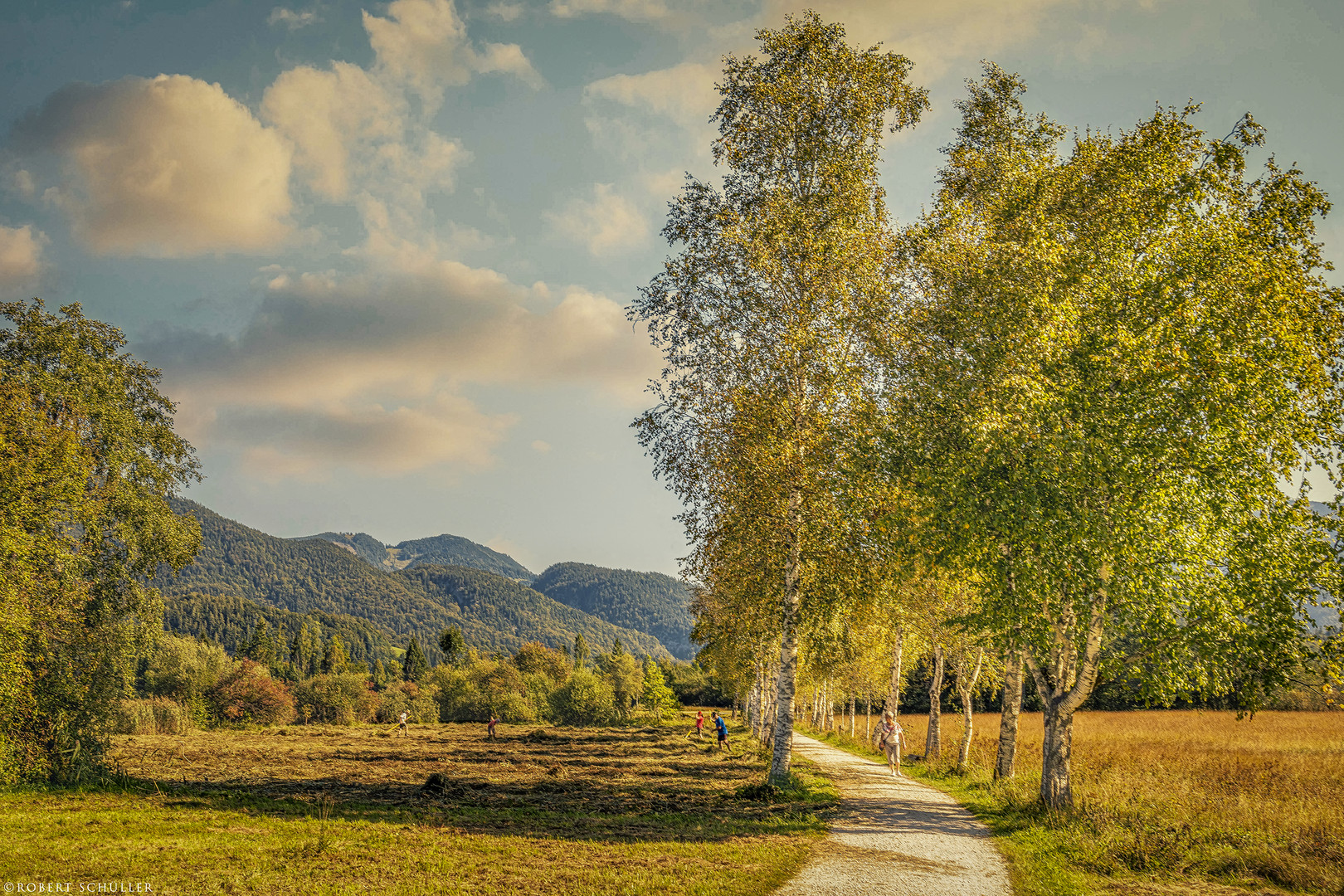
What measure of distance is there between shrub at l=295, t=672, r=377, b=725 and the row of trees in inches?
3217

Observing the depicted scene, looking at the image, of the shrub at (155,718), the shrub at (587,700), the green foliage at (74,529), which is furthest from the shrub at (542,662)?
the green foliage at (74,529)

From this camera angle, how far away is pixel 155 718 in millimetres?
56875

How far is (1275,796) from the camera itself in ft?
61.8

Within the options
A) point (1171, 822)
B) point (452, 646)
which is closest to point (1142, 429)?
point (1171, 822)

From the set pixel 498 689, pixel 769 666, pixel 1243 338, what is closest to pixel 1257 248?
pixel 1243 338

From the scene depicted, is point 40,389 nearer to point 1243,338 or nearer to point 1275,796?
point 1243,338

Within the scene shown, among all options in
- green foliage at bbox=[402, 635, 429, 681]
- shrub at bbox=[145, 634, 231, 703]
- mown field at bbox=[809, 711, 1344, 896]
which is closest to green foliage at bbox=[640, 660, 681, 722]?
shrub at bbox=[145, 634, 231, 703]

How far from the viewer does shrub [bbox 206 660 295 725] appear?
254ft

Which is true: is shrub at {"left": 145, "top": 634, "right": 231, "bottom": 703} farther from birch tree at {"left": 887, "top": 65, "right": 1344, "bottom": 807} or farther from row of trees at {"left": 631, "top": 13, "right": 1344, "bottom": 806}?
birch tree at {"left": 887, "top": 65, "right": 1344, "bottom": 807}

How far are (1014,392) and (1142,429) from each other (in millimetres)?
2656

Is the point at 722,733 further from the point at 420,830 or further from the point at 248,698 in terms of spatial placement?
the point at 248,698

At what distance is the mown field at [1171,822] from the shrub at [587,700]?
172ft

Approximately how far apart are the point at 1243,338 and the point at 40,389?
34.8m

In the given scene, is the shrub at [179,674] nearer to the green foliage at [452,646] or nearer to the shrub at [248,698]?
the shrub at [248,698]
